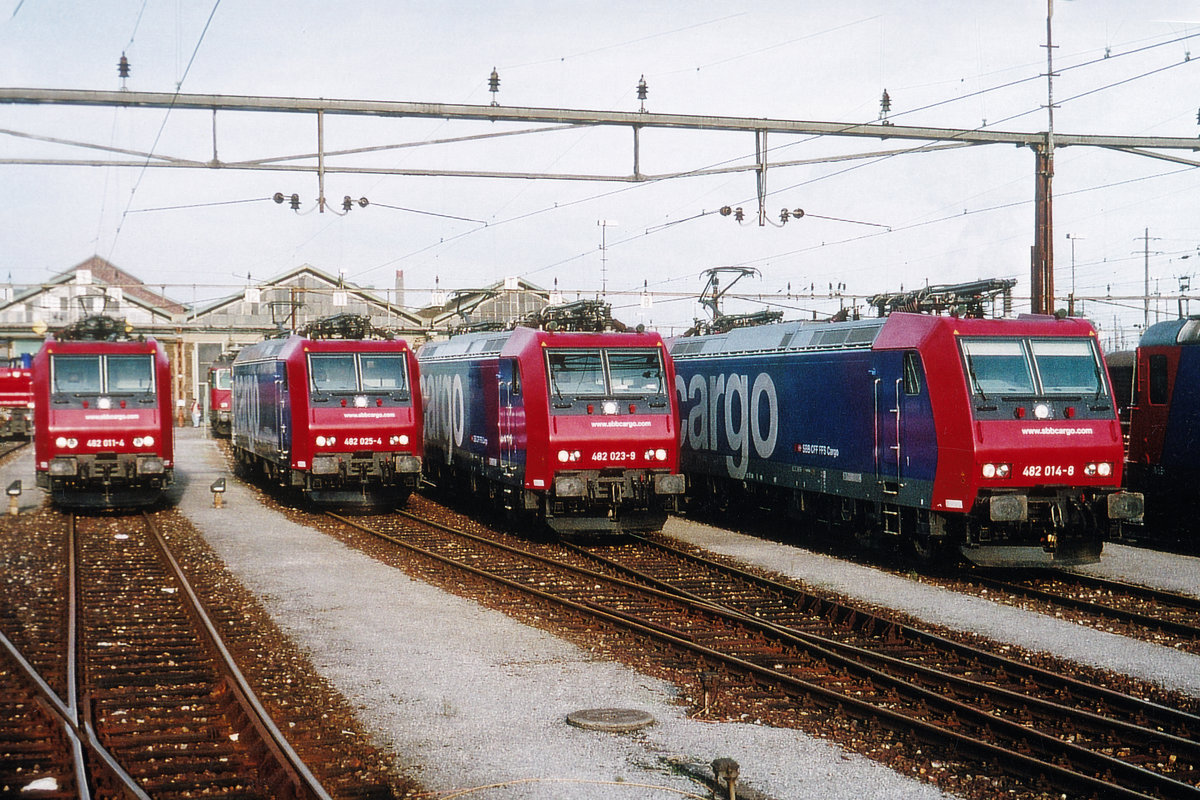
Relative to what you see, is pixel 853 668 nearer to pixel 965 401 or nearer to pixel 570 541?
pixel 965 401

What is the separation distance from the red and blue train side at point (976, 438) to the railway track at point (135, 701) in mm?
→ 8851

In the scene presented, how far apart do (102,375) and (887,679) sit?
16.2 metres

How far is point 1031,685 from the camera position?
32.4ft

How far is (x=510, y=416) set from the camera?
61.0 ft

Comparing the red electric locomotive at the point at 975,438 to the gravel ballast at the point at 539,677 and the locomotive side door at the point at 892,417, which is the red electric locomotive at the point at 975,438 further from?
the gravel ballast at the point at 539,677

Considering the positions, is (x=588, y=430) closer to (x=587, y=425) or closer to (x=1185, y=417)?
(x=587, y=425)

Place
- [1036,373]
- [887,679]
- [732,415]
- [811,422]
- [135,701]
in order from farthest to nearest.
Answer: [732,415] → [811,422] → [1036,373] → [887,679] → [135,701]

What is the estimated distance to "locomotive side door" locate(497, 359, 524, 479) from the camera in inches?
712

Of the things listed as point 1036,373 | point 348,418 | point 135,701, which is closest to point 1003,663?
point 1036,373

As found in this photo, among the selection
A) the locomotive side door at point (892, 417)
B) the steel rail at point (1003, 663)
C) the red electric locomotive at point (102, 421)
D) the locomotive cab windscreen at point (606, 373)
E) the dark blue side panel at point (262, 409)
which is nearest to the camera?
the steel rail at point (1003, 663)

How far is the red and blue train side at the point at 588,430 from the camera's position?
1733cm

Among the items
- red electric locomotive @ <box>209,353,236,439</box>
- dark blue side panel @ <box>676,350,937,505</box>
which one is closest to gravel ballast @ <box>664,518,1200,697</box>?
dark blue side panel @ <box>676,350,937,505</box>

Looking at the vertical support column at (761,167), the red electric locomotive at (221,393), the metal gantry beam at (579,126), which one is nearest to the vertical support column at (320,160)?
the metal gantry beam at (579,126)

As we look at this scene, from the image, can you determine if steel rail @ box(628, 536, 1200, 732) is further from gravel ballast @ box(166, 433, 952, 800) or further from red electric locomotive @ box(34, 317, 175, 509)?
red electric locomotive @ box(34, 317, 175, 509)
